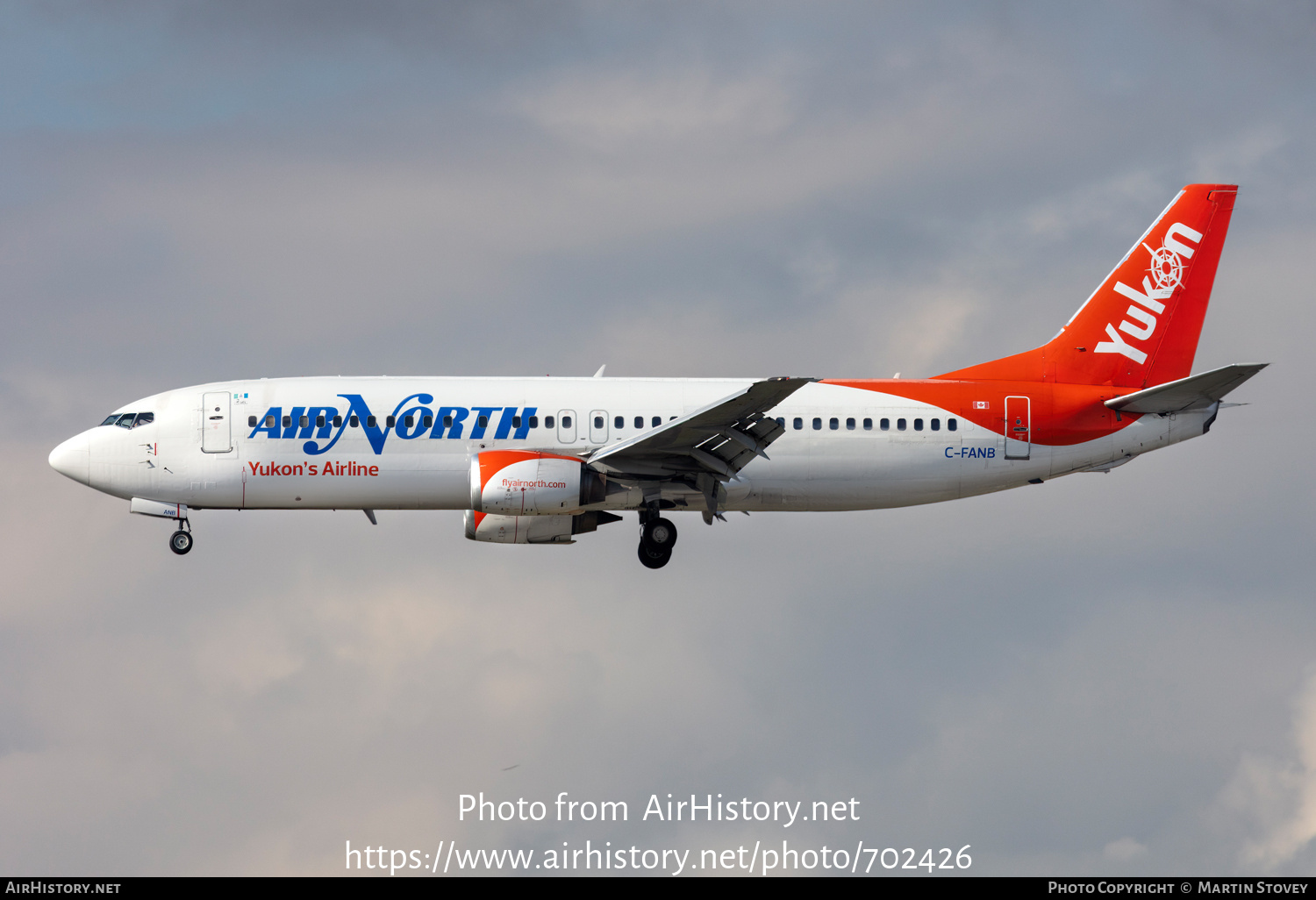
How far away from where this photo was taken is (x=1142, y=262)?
43.6m

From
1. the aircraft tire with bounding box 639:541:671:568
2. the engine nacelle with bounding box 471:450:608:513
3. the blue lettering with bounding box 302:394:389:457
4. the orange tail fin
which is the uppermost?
the orange tail fin

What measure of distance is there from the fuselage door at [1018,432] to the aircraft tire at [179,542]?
22.7 metres

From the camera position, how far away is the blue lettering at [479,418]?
38938 millimetres

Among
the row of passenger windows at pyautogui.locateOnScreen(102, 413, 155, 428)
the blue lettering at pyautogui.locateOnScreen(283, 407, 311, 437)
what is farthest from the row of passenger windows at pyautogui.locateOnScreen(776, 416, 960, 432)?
the row of passenger windows at pyautogui.locateOnScreen(102, 413, 155, 428)

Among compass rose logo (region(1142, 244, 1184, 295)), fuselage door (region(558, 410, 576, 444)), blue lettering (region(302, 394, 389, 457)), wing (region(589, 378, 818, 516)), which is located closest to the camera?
wing (region(589, 378, 818, 516))

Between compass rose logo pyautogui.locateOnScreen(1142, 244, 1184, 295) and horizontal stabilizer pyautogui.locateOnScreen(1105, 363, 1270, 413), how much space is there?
375cm

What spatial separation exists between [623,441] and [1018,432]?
1134 centimetres

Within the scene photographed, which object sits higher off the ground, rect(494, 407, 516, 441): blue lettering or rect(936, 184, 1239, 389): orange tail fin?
rect(936, 184, 1239, 389): orange tail fin

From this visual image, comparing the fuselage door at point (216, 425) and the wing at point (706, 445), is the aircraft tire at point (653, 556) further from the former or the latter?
the fuselage door at point (216, 425)

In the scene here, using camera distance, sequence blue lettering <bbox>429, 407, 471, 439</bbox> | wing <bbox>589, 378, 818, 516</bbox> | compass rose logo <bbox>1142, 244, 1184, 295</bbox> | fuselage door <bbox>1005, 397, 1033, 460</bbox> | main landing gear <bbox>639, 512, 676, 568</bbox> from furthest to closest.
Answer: compass rose logo <bbox>1142, 244, 1184, 295</bbox> → fuselage door <bbox>1005, 397, 1033, 460</bbox> → main landing gear <bbox>639, 512, 676, 568</bbox> → blue lettering <bbox>429, 407, 471, 439</bbox> → wing <bbox>589, 378, 818, 516</bbox>

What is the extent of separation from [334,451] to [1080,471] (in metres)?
21.0

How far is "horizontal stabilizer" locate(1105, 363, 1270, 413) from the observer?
38188mm

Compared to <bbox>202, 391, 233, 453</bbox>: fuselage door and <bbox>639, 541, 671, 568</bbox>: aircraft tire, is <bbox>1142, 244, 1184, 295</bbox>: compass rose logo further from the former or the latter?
<bbox>202, 391, 233, 453</bbox>: fuselage door

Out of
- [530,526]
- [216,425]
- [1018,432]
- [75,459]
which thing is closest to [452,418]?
[530,526]
